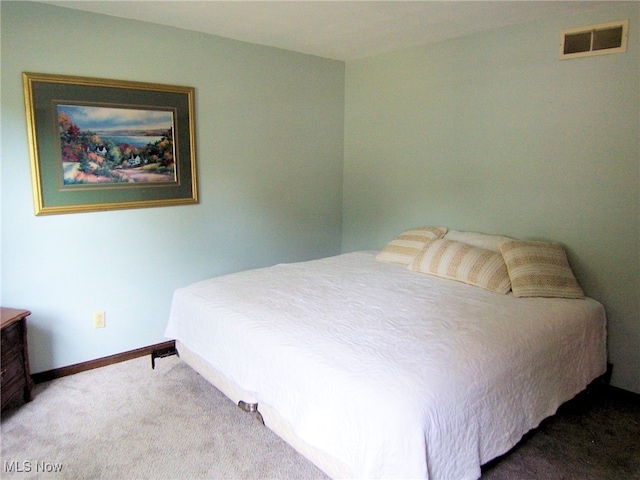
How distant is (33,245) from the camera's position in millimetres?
2660

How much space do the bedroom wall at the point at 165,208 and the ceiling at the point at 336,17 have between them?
0.19 meters

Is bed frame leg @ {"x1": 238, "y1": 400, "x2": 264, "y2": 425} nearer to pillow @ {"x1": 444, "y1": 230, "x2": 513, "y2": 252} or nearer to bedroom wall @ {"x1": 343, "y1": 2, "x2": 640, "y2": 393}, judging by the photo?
pillow @ {"x1": 444, "y1": 230, "x2": 513, "y2": 252}

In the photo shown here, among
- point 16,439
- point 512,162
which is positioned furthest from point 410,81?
point 16,439

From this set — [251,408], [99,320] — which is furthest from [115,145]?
[251,408]

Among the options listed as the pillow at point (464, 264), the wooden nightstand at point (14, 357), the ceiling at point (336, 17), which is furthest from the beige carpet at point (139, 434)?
the ceiling at point (336, 17)

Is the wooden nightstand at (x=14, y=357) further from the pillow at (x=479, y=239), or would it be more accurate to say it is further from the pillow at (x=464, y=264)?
the pillow at (x=479, y=239)

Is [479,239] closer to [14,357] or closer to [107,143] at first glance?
[107,143]

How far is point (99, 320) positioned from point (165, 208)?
86 centimetres

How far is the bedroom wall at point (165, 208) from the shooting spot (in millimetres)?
2584

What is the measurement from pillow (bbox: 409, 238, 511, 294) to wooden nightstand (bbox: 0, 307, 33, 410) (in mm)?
2405

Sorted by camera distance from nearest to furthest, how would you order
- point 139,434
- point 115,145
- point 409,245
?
point 139,434 → point 115,145 → point 409,245

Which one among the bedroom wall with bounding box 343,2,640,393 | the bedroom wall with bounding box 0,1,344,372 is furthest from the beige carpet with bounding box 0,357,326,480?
the bedroom wall with bounding box 343,2,640,393

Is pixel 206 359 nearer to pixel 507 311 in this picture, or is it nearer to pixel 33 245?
pixel 33 245

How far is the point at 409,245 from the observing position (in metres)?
3.35
